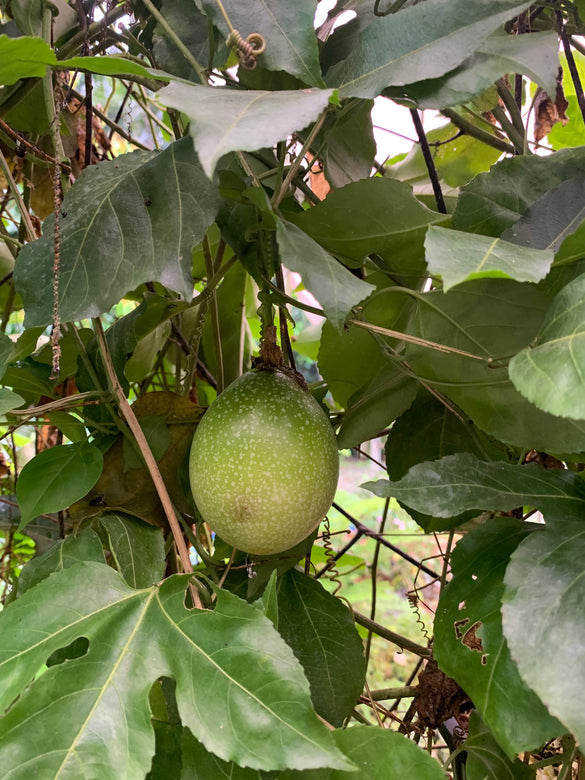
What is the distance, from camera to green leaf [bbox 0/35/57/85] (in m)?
0.47

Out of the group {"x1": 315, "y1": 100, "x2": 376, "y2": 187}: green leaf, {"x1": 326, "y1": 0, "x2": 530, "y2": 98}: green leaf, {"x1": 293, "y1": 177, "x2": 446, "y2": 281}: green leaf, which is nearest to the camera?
{"x1": 326, "y1": 0, "x2": 530, "y2": 98}: green leaf

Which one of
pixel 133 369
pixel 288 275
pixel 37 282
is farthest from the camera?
pixel 288 275

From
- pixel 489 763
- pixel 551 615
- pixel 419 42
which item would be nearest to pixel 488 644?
pixel 551 615

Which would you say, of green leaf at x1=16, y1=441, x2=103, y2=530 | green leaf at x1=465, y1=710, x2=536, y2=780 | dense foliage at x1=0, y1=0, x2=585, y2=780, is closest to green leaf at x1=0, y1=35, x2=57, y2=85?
dense foliage at x1=0, y1=0, x2=585, y2=780

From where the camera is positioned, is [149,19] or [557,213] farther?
[149,19]

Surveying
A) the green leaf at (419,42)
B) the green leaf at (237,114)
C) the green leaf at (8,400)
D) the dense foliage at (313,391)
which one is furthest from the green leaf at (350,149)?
the green leaf at (8,400)

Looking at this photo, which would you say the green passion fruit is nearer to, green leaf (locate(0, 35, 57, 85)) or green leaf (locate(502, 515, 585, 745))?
green leaf (locate(502, 515, 585, 745))

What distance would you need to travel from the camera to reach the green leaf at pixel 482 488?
524mm

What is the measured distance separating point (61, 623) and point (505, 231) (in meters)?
0.46

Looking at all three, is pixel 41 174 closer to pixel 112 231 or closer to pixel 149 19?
pixel 149 19

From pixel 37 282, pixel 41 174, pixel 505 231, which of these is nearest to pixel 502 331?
pixel 505 231

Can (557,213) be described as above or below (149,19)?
below

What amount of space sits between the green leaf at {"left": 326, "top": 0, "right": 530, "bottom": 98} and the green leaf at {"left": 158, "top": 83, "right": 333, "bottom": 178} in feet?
0.28

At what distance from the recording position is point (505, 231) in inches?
22.0
